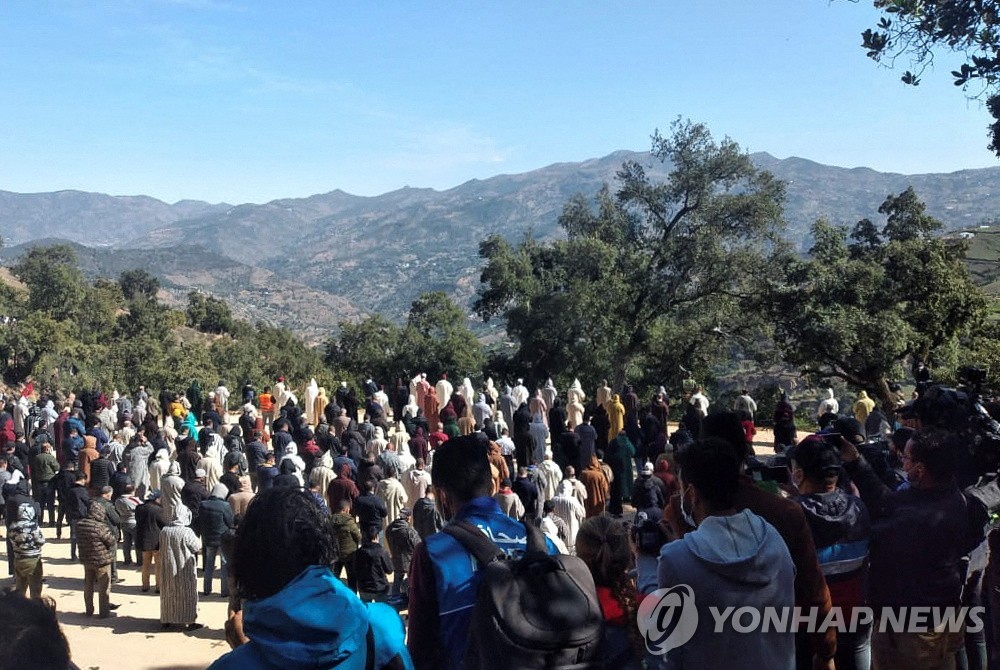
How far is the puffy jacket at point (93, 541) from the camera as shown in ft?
25.3

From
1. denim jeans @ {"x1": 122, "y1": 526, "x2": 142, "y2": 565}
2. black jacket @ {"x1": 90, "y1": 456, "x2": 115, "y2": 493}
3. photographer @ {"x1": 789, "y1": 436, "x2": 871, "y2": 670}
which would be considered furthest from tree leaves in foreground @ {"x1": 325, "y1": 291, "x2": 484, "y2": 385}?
photographer @ {"x1": 789, "y1": 436, "x2": 871, "y2": 670}

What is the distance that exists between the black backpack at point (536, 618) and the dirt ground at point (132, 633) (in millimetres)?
5769

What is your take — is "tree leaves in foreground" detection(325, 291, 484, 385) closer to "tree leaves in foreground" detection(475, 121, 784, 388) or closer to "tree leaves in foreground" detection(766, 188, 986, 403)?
"tree leaves in foreground" detection(475, 121, 784, 388)

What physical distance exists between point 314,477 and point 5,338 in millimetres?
32705

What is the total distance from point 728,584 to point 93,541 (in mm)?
7207

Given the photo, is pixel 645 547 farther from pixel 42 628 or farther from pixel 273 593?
pixel 42 628

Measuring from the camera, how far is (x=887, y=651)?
3549 mm

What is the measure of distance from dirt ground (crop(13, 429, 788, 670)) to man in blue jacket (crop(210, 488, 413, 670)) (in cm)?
580

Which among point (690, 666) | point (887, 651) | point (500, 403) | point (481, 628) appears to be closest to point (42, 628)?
point (481, 628)

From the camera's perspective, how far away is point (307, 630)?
5.96ft

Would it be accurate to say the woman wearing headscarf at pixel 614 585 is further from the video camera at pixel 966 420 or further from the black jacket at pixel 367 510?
the black jacket at pixel 367 510

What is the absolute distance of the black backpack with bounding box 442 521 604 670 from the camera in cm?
208

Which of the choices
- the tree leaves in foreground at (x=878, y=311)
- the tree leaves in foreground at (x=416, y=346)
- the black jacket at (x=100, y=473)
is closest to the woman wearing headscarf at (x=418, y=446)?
the black jacket at (x=100, y=473)

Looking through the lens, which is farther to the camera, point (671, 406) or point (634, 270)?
point (634, 270)
